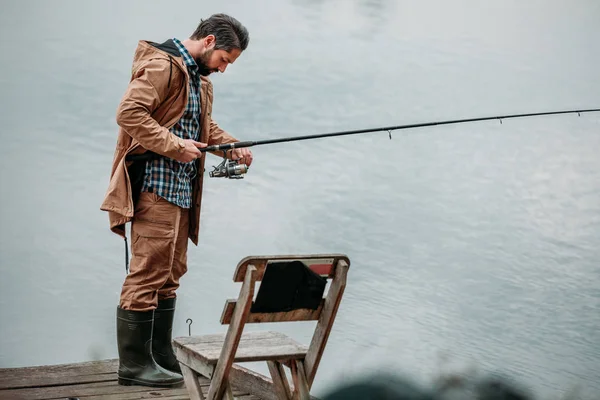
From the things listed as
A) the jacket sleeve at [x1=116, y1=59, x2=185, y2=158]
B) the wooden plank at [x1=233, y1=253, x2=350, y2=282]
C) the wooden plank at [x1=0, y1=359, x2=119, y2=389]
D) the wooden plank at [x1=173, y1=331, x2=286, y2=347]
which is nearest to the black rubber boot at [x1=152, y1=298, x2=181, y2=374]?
the wooden plank at [x1=0, y1=359, x2=119, y2=389]

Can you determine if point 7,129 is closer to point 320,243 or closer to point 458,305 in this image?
point 320,243

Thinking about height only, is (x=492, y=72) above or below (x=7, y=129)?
above

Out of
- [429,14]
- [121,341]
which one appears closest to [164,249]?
[121,341]

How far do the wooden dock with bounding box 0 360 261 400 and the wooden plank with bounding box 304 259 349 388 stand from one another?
545 millimetres

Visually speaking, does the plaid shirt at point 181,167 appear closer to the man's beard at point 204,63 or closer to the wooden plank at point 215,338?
the man's beard at point 204,63

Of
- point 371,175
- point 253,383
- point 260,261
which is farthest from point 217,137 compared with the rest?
point 371,175

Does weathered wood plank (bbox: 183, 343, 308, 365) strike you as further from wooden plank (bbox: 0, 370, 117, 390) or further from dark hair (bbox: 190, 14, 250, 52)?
dark hair (bbox: 190, 14, 250, 52)

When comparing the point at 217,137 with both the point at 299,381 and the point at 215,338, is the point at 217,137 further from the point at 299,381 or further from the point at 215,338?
the point at 299,381

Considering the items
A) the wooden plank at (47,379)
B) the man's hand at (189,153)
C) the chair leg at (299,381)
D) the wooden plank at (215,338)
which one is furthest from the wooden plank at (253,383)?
the man's hand at (189,153)

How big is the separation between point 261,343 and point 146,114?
0.80 m

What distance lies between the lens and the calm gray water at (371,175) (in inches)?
208

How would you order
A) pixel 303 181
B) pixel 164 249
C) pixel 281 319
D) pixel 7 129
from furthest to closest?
pixel 303 181 → pixel 7 129 → pixel 164 249 → pixel 281 319

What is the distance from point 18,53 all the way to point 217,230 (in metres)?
1.58

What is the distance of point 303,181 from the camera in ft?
18.7
